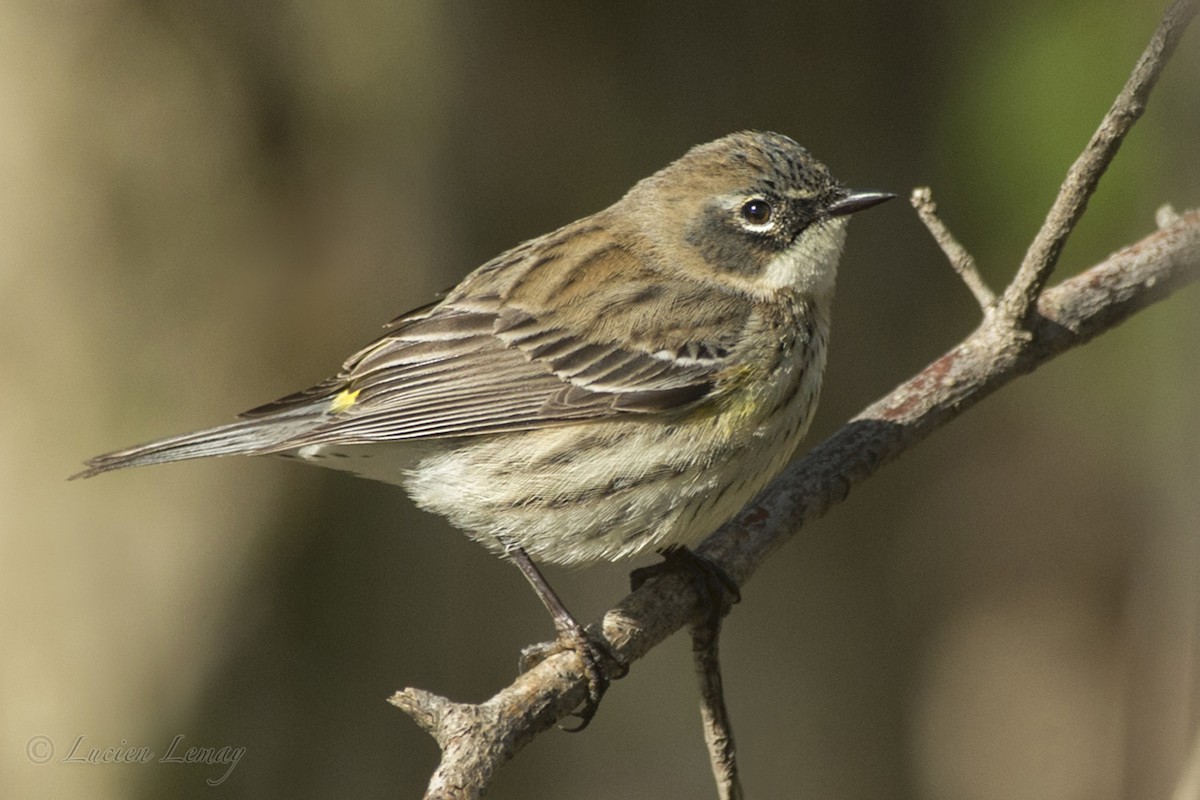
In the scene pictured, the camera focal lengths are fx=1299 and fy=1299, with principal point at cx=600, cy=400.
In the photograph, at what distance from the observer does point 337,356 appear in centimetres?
626

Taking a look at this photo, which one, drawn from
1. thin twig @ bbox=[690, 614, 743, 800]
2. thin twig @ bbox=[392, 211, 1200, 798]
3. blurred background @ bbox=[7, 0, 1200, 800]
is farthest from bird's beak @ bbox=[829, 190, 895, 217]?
thin twig @ bbox=[690, 614, 743, 800]

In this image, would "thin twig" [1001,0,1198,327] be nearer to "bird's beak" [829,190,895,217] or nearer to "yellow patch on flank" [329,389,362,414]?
"bird's beak" [829,190,895,217]

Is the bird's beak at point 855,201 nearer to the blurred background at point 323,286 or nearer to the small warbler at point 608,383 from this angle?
the small warbler at point 608,383

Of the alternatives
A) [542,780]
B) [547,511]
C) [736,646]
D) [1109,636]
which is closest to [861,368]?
[736,646]

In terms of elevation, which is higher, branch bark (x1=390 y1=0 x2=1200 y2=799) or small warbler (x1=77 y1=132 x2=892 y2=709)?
small warbler (x1=77 y1=132 x2=892 y2=709)

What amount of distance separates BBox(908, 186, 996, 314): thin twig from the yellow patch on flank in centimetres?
208

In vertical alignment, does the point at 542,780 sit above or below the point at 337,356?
below

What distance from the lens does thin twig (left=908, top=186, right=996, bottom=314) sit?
13.7 ft

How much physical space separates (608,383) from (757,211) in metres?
0.91

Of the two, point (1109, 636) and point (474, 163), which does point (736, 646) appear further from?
point (474, 163)

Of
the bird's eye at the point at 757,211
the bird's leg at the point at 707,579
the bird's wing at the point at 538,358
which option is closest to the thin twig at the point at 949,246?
the bird's eye at the point at 757,211

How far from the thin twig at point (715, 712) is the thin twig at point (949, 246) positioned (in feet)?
4.83

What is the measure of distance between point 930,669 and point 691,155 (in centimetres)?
427

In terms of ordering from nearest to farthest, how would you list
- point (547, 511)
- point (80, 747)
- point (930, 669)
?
point (547, 511), point (80, 747), point (930, 669)
